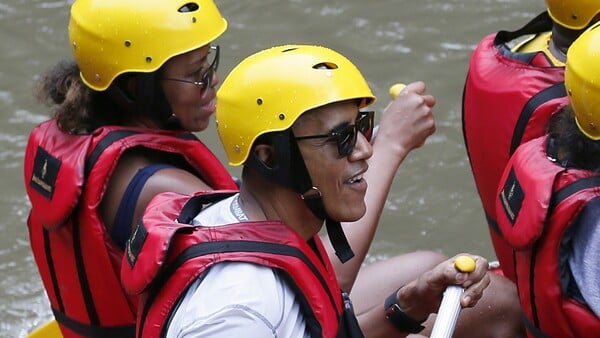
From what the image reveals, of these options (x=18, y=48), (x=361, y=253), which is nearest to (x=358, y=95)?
(x=361, y=253)

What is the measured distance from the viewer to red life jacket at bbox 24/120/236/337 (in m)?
2.78

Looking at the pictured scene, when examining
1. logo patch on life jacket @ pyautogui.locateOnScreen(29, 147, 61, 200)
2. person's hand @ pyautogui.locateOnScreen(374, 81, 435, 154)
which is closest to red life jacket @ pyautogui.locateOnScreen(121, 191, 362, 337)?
logo patch on life jacket @ pyautogui.locateOnScreen(29, 147, 61, 200)

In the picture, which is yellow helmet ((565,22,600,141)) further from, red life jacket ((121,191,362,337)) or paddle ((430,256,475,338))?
red life jacket ((121,191,362,337))

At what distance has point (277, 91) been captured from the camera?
2.25 m

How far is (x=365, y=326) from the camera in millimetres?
2807

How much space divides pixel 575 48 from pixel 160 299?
42.8 inches

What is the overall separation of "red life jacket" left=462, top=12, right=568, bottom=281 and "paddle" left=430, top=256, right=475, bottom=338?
716mm

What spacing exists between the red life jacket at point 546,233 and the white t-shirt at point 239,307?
2.11 feet

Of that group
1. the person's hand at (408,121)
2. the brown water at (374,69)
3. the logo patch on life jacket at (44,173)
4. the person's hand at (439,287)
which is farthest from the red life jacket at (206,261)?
the brown water at (374,69)

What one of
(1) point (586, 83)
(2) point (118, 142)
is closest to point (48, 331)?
(2) point (118, 142)

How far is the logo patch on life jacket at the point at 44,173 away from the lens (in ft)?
9.39

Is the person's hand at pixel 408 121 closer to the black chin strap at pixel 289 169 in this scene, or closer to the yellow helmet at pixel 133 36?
the yellow helmet at pixel 133 36

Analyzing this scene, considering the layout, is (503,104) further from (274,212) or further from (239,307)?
(239,307)

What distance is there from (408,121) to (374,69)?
3.18 meters
